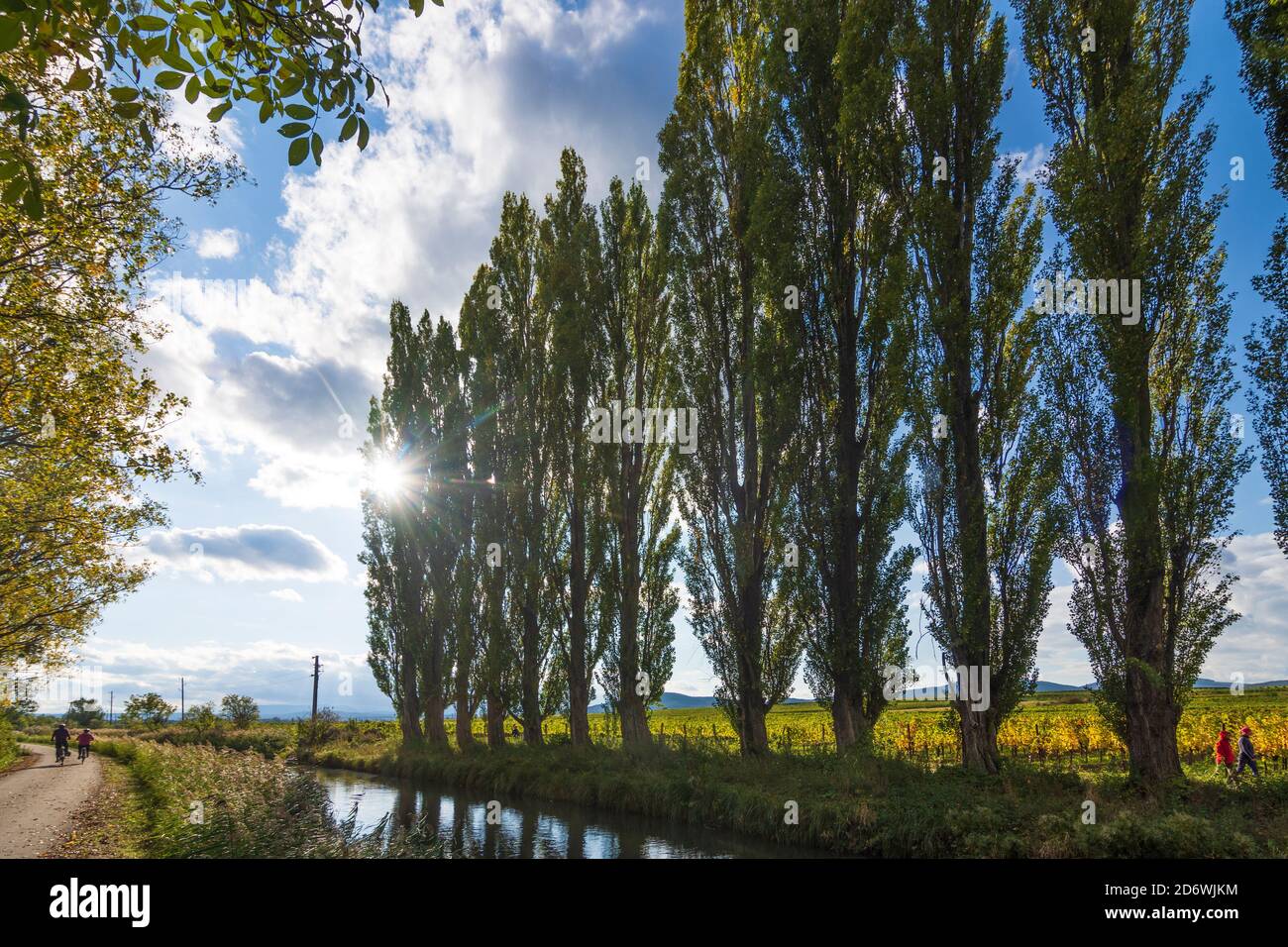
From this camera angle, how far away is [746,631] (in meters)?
16.8

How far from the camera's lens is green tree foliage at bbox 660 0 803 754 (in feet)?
53.8

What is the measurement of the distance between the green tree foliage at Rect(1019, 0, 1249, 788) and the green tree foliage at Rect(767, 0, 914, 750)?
326 cm

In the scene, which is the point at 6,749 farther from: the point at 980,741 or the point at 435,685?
the point at 980,741

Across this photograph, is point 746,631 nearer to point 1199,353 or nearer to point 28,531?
point 1199,353

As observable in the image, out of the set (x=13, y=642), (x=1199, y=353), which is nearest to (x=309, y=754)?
(x=13, y=642)

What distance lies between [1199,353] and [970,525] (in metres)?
5.36

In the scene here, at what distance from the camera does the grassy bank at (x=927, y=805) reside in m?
8.93

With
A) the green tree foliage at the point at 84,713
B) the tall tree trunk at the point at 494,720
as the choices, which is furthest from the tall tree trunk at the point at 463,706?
the green tree foliage at the point at 84,713

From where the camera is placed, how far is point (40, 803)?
1509 centimetres

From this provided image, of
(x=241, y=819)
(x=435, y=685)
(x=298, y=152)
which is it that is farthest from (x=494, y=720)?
(x=298, y=152)

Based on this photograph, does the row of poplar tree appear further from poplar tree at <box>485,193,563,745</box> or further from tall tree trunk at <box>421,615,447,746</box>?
tall tree trunk at <box>421,615,447,746</box>

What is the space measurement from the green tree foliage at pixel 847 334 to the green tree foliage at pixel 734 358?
58 cm

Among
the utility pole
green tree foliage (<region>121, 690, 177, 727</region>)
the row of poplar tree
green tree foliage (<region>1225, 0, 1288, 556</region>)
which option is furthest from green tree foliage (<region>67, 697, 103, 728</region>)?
green tree foliage (<region>1225, 0, 1288, 556</region>)

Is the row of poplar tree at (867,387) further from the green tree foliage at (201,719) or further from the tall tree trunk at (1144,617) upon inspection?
the green tree foliage at (201,719)
